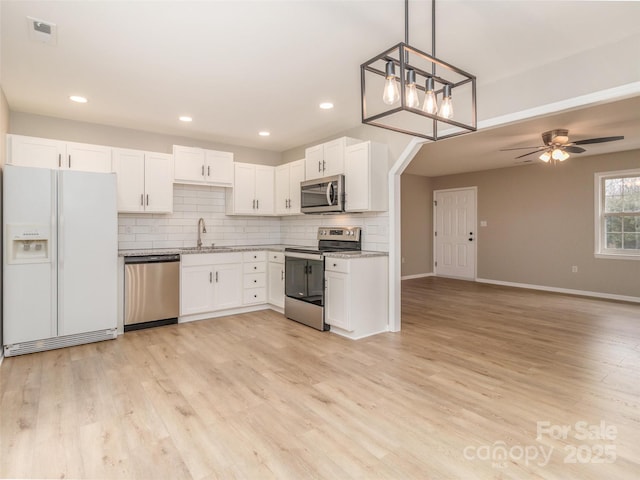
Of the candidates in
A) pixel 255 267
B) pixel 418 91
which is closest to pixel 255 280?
pixel 255 267

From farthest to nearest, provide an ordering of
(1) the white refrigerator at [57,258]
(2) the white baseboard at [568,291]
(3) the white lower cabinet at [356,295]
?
(2) the white baseboard at [568,291] → (3) the white lower cabinet at [356,295] → (1) the white refrigerator at [57,258]

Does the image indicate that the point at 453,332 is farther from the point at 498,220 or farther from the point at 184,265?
the point at 498,220

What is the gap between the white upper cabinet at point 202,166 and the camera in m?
4.62

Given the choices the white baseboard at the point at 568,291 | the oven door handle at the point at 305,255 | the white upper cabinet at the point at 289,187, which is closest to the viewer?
the oven door handle at the point at 305,255

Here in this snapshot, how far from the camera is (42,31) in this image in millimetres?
2363

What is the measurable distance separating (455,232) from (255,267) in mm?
5297

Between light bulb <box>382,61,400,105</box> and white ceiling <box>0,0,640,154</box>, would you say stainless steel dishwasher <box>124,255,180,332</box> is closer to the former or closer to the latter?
white ceiling <box>0,0,640,154</box>

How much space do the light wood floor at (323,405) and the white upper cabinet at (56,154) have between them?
1976mm

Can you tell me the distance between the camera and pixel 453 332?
4055 mm

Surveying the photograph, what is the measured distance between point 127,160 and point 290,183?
2111mm

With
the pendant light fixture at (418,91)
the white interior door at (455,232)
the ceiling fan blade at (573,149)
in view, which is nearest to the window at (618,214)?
the ceiling fan blade at (573,149)

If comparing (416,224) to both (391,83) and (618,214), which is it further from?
(391,83)

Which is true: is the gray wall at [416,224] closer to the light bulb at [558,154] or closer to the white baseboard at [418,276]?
the white baseboard at [418,276]

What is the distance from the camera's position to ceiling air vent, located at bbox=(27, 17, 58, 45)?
7.48ft
